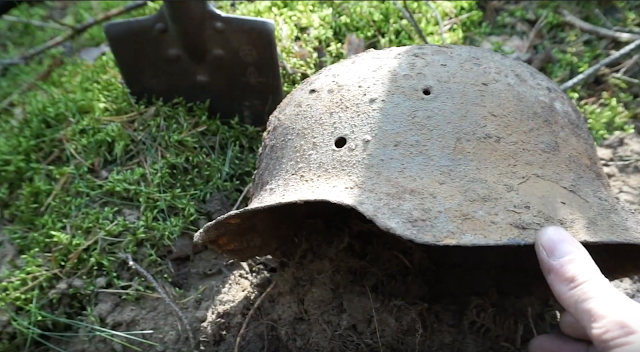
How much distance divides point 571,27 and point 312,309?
1.77m

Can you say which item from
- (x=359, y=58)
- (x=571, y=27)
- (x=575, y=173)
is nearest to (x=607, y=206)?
(x=575, y=173)

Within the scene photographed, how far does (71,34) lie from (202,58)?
2.88ft

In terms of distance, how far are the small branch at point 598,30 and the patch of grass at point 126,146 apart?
0.03 meters

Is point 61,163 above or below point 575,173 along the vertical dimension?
below

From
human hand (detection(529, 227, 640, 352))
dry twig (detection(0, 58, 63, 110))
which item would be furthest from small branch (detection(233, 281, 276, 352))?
dry twig (detection(0, 58, 63, 110))

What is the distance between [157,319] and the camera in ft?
5.36

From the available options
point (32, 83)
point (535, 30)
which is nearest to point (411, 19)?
point (535, 30)

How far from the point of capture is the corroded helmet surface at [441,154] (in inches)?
41.7

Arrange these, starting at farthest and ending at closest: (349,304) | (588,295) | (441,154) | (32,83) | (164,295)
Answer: (32,83) < (164,295) < (349,304) < (441,154) < (588,295)

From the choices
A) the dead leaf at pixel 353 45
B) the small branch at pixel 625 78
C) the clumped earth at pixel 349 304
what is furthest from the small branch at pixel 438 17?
the clumped earth at pixel 349 304

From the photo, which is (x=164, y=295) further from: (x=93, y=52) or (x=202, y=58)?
(x=93, y=52)

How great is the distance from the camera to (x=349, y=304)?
145cm

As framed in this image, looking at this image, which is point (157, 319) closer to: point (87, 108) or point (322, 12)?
point (87, 108)

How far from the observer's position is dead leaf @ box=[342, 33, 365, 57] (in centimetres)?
227
